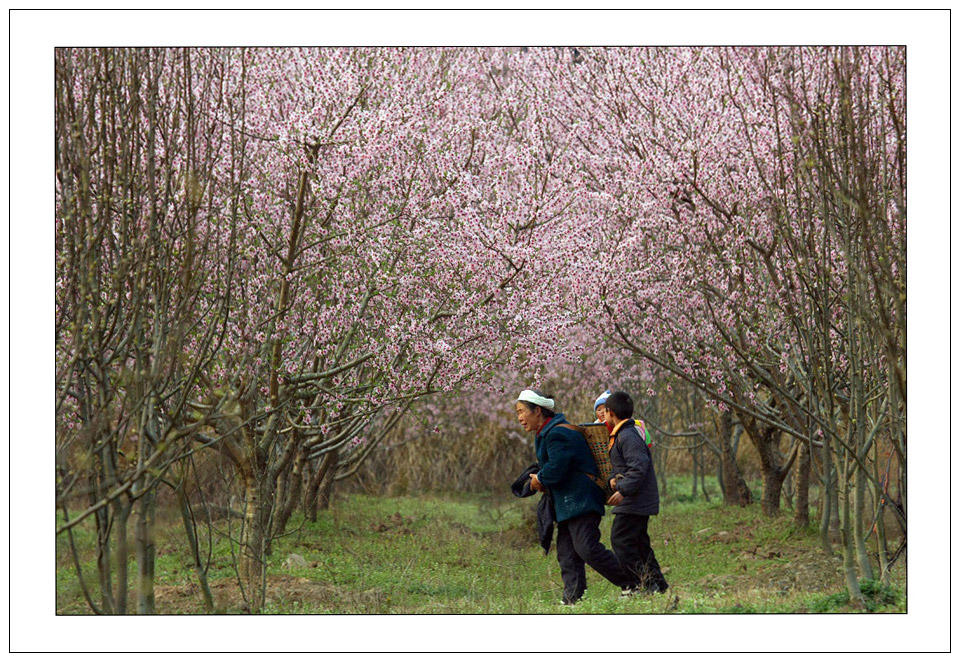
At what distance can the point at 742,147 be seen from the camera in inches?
387

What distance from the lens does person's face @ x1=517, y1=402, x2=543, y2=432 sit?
268 inches

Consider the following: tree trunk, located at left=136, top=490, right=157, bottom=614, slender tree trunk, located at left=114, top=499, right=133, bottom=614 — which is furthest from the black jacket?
slender tree trunk, located at left=114, top=499, right=133, bottom=614

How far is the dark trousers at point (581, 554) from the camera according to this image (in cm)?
671

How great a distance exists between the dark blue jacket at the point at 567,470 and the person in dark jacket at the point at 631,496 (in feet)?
0.53

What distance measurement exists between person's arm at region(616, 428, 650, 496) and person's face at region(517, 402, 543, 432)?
0.60 m

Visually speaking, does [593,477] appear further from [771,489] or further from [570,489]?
[771,489]

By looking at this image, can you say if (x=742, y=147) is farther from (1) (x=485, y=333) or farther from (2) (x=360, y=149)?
(2) (x=360, y=149)

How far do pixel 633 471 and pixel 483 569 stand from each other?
4.22 metres

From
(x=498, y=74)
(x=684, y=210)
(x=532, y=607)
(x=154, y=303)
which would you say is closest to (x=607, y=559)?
(x=532, y=607)

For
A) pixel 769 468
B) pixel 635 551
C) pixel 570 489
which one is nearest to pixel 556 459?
pixel 570 489

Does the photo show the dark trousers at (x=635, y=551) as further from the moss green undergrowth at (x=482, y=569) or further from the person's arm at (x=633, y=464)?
the person's arm at (x=633, y=464)

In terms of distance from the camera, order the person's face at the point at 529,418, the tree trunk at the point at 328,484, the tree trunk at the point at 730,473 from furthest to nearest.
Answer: the tree trunk at the point at 730,473
the tree trunk at the point at 328,484
the person's face at the point at 529,418

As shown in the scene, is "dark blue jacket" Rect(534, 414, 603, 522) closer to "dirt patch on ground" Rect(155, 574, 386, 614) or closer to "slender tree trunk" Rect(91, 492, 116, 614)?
"dirt patch on ground" Rect(155, 574, 386, 614)

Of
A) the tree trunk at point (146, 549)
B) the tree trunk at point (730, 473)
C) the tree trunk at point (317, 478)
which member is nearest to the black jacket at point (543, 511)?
the tree trunk at point (146, 549)
